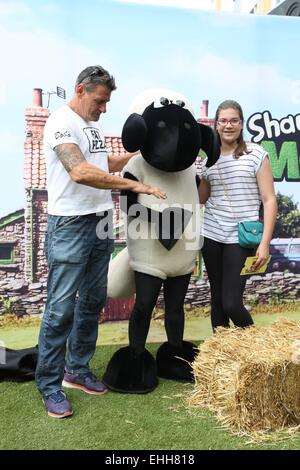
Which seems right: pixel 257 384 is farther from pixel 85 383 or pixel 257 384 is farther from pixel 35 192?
pixel 35 192

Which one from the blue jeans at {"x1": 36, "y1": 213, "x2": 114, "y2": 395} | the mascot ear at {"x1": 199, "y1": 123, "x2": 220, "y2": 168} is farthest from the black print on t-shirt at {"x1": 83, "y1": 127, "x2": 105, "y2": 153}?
the mascot ear at {"x1": 199, "y1": 123, "x2": 220, "y2": 168}

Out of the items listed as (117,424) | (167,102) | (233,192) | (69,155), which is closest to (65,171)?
(69,155)

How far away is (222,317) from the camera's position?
2855 millimetres

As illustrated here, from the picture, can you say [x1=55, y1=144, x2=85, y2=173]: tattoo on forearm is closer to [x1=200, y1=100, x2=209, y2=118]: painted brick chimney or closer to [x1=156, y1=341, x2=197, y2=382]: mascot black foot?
[x1=156, y1=341, x2=197, y2=382]: mascot black foot

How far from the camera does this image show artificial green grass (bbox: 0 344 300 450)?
213 cm

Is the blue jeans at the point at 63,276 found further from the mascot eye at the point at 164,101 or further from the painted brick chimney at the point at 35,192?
the painted brick chimney at the point at 35,192

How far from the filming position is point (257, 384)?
222cm

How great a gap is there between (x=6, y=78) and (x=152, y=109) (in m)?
1.15

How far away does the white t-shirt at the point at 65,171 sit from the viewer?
232cm

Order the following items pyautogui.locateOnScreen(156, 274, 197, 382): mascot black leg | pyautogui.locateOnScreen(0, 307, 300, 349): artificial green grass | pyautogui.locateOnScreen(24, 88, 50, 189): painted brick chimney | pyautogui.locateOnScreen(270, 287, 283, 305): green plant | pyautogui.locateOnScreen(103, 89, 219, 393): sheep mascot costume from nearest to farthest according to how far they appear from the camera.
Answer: pyautogui.locateOnScreen(103, 89, 219, 393): sheep mascot costume → pyautogui.locateOnScreen(156, 274, 197, 382): mascot black leg → pyautogui.locateOnScreen(24, 88, 50, 189): painted brick chimney → pyautogui.locateOnScreen(0, 307, 300, 349): artificial green grass → pyautogui.locateOnScreen(270, 287, 283, 305): green plant

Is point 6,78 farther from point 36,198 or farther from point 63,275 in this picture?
point 63,275

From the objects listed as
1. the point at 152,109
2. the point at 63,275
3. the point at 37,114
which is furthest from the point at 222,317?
the point at 37,114

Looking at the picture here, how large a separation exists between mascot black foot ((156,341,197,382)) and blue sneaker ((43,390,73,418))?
65 cm

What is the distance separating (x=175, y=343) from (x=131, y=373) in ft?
1.01
